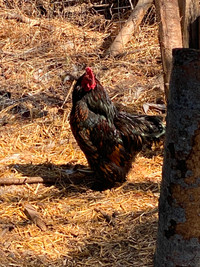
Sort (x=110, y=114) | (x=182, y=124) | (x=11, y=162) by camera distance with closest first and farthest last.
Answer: (x=182, y=124) < (x=110, y=114) < (x=11, y=162)

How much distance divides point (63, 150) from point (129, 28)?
2.93m

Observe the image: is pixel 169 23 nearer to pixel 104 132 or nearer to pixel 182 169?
pixel 104 132

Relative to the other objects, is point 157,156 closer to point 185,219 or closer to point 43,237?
point 43,237

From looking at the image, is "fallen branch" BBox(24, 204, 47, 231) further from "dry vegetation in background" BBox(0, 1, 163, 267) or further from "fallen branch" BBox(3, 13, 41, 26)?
"fallen branch" BBox(3, 13, 41, 26)

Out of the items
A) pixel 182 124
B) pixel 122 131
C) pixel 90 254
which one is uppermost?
pixel 182 124

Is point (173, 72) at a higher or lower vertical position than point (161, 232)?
higher

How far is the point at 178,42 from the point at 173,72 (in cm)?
286

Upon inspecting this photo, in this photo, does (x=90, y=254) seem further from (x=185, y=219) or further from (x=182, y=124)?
(x=182, y=124)

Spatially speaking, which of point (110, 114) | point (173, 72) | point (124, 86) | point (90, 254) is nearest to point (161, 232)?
point (173, 72)

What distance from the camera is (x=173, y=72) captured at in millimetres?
1928

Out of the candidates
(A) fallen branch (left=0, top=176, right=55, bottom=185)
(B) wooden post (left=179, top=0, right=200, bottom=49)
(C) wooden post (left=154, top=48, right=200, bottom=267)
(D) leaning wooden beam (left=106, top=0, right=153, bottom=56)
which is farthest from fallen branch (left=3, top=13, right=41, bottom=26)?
Answer: (C) wooden post (left=154, top=48, right=200, bottom=267)

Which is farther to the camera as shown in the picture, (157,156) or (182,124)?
(157,156)

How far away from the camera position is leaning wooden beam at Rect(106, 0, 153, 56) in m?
7.21

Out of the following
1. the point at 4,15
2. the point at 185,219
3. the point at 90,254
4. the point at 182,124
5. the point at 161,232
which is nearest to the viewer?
the point at 182,124
